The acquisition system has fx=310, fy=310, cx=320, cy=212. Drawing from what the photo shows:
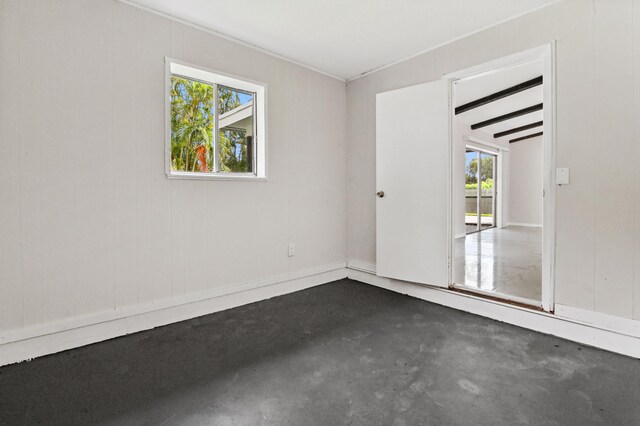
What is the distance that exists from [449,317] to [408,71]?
2421 mm

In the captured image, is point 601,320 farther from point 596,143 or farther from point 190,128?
point 190,128

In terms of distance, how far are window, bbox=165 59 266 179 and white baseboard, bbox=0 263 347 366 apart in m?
1.05

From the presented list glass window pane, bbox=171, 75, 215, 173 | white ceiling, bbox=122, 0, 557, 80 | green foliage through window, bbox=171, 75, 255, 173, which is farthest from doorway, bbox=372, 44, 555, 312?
glass window pane, bbox=171, 75, 215, 173

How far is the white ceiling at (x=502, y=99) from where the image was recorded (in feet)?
12.8

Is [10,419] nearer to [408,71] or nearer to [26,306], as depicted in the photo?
[26,306]

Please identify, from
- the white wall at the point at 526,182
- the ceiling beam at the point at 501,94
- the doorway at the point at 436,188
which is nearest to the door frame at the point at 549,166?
the doorway at the point at 436,188

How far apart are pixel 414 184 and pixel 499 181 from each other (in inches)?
270

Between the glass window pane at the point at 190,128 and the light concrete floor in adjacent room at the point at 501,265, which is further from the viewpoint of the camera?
the light concrete floor in adjacent room at the point at 501,265

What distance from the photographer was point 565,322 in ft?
7.27

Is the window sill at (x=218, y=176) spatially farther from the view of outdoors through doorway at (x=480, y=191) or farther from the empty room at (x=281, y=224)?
the view of outdoors through doorway at (x=480, y=191)

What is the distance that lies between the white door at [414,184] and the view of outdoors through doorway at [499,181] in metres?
0.22

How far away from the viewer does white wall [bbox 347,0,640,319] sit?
199 centimetres

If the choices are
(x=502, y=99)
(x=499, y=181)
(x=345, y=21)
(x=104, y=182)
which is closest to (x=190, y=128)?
(x=104, y=182)

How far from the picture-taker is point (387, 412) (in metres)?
1.45
